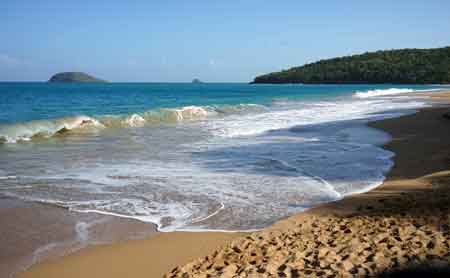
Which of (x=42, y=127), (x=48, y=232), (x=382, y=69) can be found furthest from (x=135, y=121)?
(x=382, y=69)

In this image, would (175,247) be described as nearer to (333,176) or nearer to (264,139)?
(333,176)

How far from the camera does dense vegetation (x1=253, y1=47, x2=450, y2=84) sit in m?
125

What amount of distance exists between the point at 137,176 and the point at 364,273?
20.6 feet

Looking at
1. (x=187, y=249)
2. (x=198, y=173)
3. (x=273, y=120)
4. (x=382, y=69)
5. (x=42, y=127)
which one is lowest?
(x=187, y=249)

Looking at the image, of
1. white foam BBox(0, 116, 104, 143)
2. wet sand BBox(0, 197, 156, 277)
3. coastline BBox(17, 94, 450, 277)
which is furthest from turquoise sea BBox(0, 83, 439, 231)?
white foam BBox(0, 116, 104, 143)

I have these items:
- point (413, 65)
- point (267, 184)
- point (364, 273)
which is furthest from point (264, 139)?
point (413, 65)

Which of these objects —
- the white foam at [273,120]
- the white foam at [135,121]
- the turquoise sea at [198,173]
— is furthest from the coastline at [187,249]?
the white foam at [135,121]

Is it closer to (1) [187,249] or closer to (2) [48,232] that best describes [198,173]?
(2) [48,232]

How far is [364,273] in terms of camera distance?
4.15m

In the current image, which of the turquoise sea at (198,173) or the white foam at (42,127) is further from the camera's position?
the white foam at (42,127)

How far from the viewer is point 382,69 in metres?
143

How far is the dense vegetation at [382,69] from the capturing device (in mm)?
125369

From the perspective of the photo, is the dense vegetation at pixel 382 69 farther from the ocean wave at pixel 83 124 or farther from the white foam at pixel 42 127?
the white foam at pixel 42 127

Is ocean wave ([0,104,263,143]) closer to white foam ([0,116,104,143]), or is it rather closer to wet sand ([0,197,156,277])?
white foam ([0,116,104,143])
